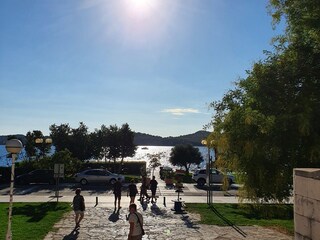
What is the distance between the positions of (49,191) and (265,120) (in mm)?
23911

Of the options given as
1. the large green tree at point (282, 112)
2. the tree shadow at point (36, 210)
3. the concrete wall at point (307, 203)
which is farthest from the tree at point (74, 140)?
the concrete wall at point (307, 203)

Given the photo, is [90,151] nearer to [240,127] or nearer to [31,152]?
Result: [31,152]

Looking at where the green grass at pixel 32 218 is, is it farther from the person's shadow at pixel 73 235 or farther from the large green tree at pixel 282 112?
the large green tree at pixel 282 112

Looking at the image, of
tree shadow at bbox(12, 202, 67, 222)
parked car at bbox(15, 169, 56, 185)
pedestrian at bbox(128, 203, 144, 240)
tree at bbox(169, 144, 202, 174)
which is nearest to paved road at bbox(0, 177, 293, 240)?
tree shadow at bbox(12, 202, 67, 222)

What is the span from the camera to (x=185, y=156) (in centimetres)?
5494

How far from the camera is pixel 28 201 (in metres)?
23.7

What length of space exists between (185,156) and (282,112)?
45376mm

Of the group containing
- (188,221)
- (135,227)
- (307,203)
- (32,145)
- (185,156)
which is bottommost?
(188,221)

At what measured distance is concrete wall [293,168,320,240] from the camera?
7.68 metres

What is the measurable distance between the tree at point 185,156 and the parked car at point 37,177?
23566 mm

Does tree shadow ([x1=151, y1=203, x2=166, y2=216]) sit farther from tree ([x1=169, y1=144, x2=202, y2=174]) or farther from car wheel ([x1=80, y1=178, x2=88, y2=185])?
tree ([x1=169, y1=144, x2=202, y2=174])

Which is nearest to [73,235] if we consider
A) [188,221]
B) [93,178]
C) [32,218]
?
[32,218]

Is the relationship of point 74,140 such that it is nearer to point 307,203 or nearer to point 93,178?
point 93,178

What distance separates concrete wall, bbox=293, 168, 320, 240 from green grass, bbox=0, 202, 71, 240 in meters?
9.31
